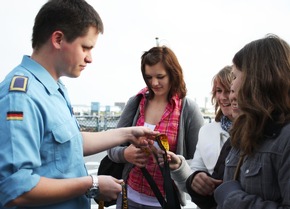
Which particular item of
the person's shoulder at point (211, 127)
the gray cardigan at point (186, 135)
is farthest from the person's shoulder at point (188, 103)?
the person's shoulder at point (211, 127)

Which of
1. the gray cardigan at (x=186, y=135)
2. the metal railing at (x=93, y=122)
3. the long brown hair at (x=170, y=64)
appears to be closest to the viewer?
the gray cardigan at (x=186, y=135)

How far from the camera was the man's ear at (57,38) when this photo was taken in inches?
59.7

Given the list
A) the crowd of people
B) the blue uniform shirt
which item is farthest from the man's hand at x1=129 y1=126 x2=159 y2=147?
the blue uniform shirt

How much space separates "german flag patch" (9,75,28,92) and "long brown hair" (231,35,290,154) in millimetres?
926

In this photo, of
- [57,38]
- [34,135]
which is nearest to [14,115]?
[34,135]

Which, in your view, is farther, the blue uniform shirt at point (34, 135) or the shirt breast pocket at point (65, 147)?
the shirt breast pocket at point (65, 147)

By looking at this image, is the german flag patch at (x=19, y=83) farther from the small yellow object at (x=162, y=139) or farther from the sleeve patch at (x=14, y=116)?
the small yellow object at (x=162, y=139)

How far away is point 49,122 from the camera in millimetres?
1420

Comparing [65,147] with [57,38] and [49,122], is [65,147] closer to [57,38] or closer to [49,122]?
[49,122]

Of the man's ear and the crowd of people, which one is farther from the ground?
the man's ear

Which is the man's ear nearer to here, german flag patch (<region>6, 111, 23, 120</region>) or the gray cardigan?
german flag patch (<region>6, 111, 23, 120</region>)

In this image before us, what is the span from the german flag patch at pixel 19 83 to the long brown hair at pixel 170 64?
145cm

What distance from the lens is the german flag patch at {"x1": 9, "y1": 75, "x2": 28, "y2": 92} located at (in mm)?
1352

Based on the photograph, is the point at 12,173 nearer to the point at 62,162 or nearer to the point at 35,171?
the point at 35,171
